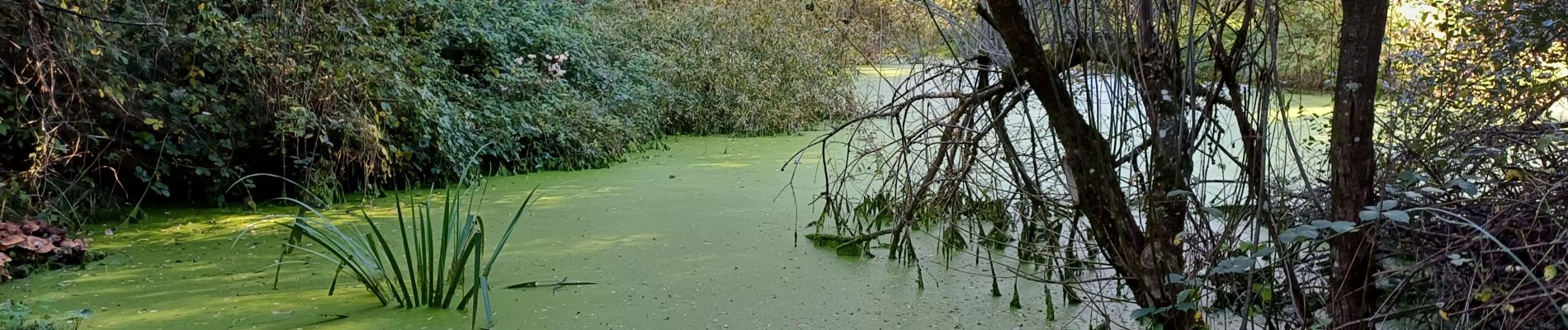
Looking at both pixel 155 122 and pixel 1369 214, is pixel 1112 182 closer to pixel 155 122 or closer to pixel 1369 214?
pixel 1369 214

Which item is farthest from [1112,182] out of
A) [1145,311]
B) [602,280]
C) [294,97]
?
[294,97]

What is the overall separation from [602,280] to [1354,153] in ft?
7.14

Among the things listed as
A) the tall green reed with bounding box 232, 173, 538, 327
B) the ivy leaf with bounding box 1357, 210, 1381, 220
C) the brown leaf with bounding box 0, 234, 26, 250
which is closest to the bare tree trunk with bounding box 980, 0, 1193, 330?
the ivy leaf with bounding box 1357, 210, 1381, 220

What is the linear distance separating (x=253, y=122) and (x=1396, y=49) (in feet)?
13.9

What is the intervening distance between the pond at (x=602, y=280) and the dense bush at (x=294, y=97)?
0.26 m

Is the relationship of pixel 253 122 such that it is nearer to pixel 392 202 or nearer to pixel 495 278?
pixel 392 202

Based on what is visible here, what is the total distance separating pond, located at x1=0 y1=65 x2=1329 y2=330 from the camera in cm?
297

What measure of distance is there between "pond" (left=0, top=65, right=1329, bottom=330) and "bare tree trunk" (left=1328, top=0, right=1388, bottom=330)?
1.91 feet

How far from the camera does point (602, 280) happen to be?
341 centimetres

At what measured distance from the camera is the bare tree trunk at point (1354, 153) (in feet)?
5.99

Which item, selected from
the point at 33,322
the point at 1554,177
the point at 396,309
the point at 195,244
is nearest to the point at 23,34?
the point at 195,244

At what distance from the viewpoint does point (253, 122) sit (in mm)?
4539

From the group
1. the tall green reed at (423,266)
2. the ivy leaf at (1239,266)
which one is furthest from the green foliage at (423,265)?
the ivy leaf at (1239,266)

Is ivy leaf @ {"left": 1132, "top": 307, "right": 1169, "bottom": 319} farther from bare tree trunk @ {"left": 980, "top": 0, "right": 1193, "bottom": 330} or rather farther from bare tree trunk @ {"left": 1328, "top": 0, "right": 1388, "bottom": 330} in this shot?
bare tree trunk @ {"left": 1328, "top": 0, "right": 1388, "bottom": 330}
